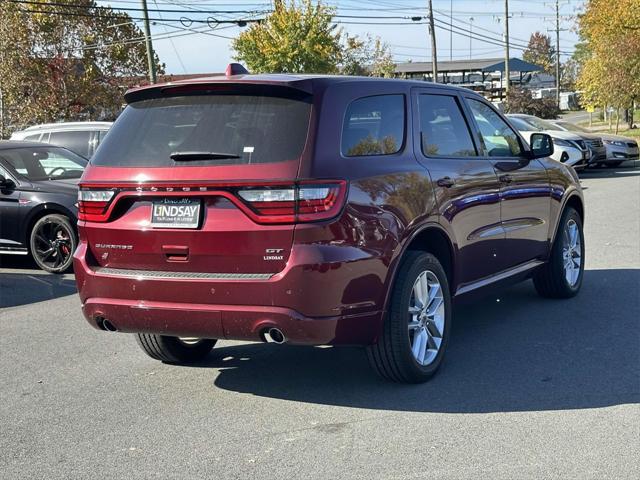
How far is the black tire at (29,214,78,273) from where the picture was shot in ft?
35.8

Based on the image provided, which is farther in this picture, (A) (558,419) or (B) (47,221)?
(B) (47,221)

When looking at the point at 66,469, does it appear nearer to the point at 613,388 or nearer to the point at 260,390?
the point at 260,390

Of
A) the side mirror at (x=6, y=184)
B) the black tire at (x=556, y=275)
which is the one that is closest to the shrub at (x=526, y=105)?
the side mirror at (x=6, y=184)

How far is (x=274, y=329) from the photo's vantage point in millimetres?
4801

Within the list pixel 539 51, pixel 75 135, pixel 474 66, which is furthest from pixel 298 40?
pixel 539 51

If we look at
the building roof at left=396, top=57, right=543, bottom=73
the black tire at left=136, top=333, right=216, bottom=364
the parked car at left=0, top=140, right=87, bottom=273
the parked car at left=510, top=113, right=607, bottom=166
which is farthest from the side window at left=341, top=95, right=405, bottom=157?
the building roof at left=396, top=57, right=543, bottom=73

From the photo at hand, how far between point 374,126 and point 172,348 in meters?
2.18

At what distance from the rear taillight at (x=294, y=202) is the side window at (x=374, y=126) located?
1.23ft

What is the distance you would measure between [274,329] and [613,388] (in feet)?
7.02

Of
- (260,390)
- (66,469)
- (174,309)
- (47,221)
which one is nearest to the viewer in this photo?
(66,469)

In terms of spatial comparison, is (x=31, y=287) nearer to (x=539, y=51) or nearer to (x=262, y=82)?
(x=262, y=82)

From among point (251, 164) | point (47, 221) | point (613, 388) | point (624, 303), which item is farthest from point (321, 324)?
point (47, 221)

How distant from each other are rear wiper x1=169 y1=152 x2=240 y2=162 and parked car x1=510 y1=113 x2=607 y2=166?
65.1 ft

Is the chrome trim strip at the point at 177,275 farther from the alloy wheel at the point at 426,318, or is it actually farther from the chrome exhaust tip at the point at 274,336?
the alloy wheel at the point at 426,318
